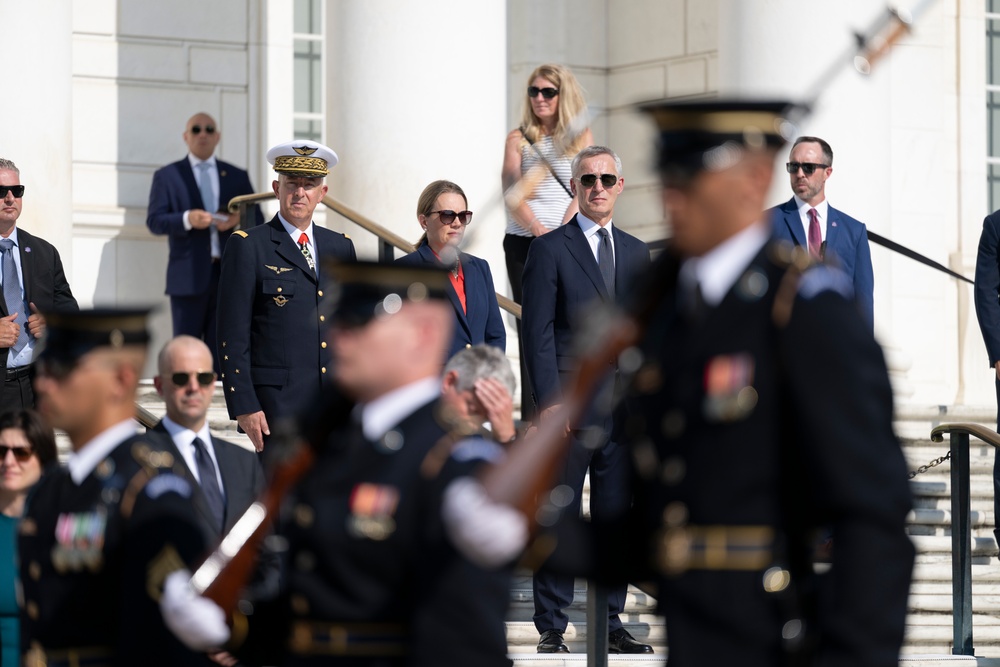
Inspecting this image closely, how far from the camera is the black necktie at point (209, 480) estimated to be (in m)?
5.80

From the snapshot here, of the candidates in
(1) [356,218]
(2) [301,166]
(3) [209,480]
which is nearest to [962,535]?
(2) [301,166]

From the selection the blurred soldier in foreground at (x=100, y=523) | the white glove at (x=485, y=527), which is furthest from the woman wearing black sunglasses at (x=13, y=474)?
the white glove at (x=485, y=527)

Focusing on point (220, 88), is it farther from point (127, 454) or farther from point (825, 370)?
point (825, 370)

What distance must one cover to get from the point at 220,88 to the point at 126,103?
66 cm

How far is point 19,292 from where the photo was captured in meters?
8.99

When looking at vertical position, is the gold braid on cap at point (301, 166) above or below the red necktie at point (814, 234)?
Result: above

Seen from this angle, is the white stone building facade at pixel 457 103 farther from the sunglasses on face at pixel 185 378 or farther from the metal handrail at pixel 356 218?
the sunglasses on face at pixel 185 378

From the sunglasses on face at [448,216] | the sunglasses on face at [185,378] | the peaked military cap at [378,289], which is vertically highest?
the sunglasses on face at [448,216]

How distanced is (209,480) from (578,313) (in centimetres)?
264

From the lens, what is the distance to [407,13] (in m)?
11.4

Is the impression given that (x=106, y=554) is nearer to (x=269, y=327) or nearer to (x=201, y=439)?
(x=201, y=439)

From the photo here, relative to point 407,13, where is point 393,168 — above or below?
below

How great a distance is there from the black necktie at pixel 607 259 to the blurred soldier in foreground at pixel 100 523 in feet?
12.6

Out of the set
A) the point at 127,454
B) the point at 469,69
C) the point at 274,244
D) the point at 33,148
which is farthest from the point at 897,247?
the point at 127,454
